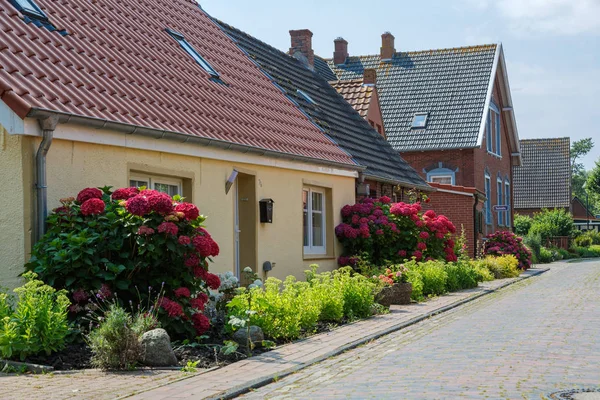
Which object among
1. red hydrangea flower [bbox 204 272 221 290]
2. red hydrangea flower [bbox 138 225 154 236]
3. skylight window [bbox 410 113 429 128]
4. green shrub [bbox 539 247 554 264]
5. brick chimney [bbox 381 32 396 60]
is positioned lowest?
green shrub [bbox 539 247 554 264]

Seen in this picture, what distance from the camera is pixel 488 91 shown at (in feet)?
129

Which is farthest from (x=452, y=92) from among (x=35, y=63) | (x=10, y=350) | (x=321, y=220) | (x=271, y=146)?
(x=10, y=350)

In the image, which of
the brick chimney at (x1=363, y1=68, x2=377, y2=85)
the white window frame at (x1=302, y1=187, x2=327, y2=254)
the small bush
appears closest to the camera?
the small bush

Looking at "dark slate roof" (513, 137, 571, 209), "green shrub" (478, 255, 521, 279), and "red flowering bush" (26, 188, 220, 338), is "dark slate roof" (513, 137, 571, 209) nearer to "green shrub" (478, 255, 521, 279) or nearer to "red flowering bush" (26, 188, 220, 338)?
"green shrub" (478, 255, 521, 279)

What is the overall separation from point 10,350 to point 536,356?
586 centimetres

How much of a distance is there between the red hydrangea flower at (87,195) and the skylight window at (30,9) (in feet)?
11.5

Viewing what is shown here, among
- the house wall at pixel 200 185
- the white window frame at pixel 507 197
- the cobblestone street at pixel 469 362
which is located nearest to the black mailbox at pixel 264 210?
the house wall at pixel 200 185

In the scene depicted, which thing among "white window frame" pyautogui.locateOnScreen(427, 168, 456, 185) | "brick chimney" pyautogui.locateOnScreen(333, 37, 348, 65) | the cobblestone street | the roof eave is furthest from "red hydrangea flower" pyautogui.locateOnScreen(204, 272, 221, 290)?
"brick chimney" pyautogui.locateOnScreen(333, 37, 348, 65)

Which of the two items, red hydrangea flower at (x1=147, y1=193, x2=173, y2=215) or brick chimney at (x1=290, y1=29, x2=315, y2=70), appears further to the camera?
brick chimney at (x1=290, y1=29, x2=315, y2=70)

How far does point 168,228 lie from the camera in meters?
10.6

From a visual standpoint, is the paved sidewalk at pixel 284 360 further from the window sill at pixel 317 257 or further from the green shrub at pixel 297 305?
the window sill at pixel 317 257

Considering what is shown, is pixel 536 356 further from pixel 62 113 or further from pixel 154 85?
pixel 154 85

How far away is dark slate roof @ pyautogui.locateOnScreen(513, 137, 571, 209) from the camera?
6078 centimetres

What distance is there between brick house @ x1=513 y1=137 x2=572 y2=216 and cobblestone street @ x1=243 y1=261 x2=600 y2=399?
150 feet
